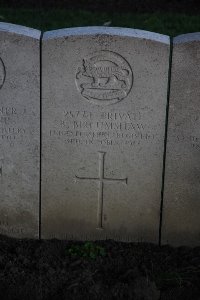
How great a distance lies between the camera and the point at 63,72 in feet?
15.4

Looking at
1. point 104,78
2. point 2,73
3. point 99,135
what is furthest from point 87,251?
point 2,73

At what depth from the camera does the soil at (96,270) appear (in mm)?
4465

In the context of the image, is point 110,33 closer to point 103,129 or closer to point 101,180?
point 103,129

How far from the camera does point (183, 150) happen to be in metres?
4.88

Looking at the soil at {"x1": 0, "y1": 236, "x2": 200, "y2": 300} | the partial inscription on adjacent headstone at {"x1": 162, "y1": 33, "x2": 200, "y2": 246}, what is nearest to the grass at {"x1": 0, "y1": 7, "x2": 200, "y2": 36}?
the partial inscription on adjacent headstone at {"x1": 162, "y1": 33, "x2": 200, "y2": 246}

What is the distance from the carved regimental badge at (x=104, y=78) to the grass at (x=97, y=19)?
4912 mm

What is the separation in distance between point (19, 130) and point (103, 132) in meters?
0.66

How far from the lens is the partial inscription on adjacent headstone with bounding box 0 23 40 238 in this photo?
183 inches

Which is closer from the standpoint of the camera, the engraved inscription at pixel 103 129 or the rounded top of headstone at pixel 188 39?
the rounded top of headstone at pixel 188 39

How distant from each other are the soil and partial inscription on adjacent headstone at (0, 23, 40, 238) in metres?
0.21

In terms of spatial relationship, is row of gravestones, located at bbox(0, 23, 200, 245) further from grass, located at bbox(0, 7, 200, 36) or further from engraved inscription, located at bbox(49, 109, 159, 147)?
grass, located at bbox(0, 7, 200, 36)

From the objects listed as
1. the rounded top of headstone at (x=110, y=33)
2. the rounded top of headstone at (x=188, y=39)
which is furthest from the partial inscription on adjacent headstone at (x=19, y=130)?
the rounded top of headstone at (x=188, y=39)

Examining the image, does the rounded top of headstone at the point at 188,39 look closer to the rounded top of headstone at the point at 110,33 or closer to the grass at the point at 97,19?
the rounded top of headstone at the point at 110,33

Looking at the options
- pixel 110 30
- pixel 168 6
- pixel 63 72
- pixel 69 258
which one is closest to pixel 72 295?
pixel 69 258
